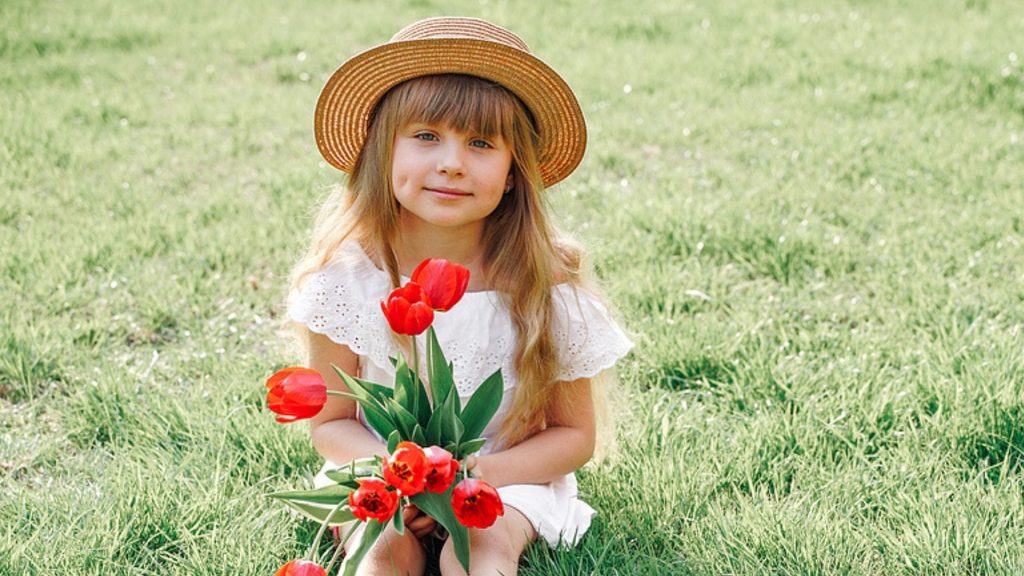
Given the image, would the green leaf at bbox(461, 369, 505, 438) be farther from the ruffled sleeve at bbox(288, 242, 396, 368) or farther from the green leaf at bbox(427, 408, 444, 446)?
the ruffled sleeve at bbox(288, 242, 396, 368)

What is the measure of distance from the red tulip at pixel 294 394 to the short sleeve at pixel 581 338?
78 cm

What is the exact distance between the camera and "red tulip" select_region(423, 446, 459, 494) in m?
1.58

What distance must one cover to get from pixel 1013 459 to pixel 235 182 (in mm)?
3079

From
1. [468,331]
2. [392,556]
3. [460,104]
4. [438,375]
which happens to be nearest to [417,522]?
[392,556]

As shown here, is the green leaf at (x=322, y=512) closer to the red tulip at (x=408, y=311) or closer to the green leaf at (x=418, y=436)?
the green leaf at (x=418, y=436)

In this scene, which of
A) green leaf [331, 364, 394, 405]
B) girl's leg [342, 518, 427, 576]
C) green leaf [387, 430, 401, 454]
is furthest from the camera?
girl's leg [342, 518, 427, 576]

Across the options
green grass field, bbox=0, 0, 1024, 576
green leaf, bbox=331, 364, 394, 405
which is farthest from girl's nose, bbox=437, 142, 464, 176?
green grass field, bbox=0, 0, 1024, 576

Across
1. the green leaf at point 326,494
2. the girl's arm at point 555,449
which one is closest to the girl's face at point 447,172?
the girl's arm at point 555,449

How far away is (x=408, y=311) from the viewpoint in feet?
5.20

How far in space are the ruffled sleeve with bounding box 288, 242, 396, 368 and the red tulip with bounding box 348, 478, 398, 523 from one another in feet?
2.30

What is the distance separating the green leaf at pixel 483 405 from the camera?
1.94 meters

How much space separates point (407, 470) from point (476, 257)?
2.82ft

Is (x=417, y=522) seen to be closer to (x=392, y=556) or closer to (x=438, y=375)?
(x=392, y=556)

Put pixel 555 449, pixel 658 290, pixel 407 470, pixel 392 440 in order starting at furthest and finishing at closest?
1. pixel 658 290
2. pixel 555 449
3. pixel 392 440
4. pixel 407 470
